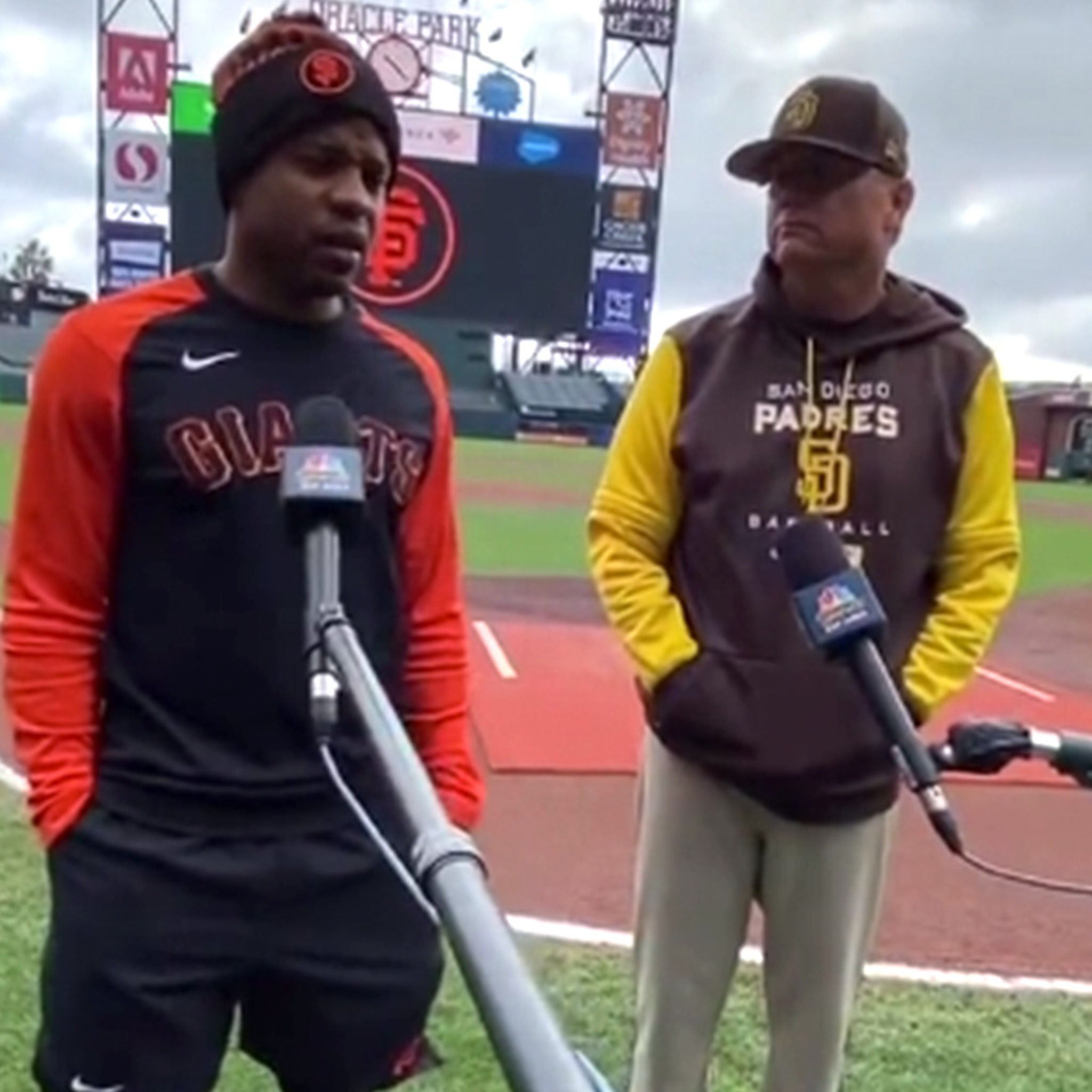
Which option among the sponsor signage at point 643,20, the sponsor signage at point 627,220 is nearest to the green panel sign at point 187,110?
the sponsor signage at point 627,220

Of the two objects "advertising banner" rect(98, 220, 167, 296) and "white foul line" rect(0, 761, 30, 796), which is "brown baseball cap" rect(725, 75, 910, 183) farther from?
"advertising banner" rect(98, 220, 167, 296)

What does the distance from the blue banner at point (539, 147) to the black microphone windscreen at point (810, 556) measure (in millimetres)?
34141

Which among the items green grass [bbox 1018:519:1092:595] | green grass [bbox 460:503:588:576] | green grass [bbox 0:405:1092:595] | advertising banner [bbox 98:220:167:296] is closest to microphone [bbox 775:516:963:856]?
green grass [bbox 0:405:1092:595]

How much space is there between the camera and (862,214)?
2.69m

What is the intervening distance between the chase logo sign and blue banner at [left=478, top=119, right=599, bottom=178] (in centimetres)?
1

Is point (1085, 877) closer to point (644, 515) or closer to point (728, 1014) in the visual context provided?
point (728, 1014)

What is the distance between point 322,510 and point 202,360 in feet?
2.03

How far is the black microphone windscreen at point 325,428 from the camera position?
1625 millimetres

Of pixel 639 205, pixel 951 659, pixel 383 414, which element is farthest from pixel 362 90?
pixel 639 205

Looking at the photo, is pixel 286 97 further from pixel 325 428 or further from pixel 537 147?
pixel 537 147

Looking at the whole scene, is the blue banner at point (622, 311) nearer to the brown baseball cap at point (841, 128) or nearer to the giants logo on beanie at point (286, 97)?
the brown baseball cap at point (841, 128)

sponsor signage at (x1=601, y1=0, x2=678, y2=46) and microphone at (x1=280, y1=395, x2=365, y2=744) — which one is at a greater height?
sponsor signage at (x1=601, y1=0, x2=678, y2=46)

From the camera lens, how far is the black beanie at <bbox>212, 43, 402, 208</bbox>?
79.7 inches

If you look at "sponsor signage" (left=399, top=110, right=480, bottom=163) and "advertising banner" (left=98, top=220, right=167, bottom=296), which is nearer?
"sponsor signage" (left=399, top=110, right=480, bottom=163)
